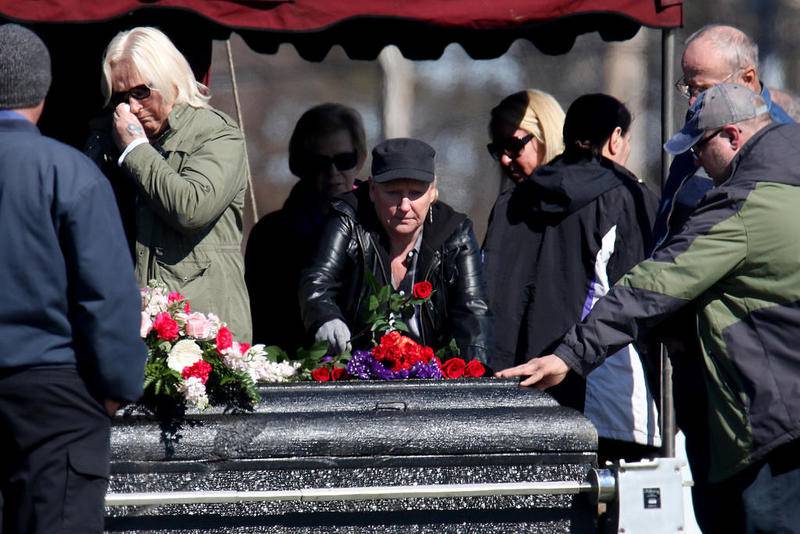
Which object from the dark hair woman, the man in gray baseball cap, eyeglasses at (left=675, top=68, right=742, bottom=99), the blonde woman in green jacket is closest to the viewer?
the man in gray baseball cap

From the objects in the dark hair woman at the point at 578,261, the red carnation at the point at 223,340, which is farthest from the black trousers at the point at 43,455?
the dark hair woman at the point at 578,261

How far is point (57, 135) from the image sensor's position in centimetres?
599

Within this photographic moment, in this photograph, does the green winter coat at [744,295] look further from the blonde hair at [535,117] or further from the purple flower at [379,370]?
the blonde hair at [535,117]

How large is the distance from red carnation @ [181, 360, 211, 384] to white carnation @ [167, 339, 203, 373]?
0.01 metres

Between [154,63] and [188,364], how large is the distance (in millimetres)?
1218

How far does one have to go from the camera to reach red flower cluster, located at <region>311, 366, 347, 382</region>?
4.16 m

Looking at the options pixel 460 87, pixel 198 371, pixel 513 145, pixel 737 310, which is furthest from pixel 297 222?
pixel 460 87

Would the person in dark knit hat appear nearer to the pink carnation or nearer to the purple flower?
the pink carnation

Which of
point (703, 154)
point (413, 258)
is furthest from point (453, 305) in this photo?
point (703, 154)

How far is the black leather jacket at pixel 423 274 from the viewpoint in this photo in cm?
464

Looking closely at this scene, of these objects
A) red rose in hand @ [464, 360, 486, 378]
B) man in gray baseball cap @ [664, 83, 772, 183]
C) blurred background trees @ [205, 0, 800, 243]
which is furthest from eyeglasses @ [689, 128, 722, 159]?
blurred background trees @ [205, 0, 800, 243]

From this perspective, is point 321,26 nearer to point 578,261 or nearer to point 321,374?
point 578,261

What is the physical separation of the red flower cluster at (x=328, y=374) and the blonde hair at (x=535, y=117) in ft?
5.48

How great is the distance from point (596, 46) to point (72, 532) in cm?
872
